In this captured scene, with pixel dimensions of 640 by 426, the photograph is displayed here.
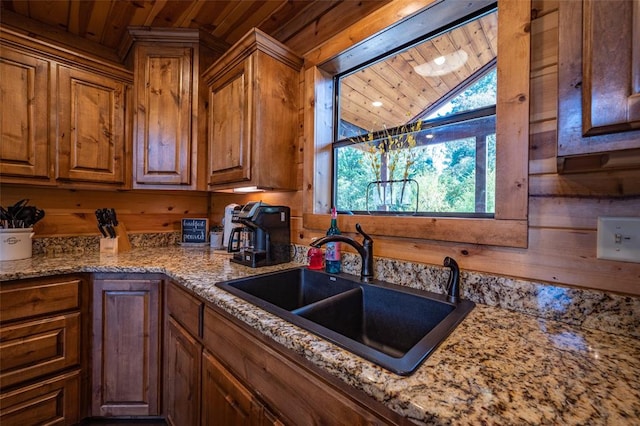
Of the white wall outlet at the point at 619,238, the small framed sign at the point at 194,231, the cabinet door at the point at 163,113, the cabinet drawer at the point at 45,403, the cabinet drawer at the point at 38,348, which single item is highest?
the cabinet door at the point at 163,113

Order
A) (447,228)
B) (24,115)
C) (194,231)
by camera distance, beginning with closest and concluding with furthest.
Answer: (447,228)
(24,115)
(194,231)

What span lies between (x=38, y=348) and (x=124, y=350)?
0.37m

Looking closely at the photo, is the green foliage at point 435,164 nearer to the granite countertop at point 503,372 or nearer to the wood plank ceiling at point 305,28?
the wood plank ceiling at point 305,28

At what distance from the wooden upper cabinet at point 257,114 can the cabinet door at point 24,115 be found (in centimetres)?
101

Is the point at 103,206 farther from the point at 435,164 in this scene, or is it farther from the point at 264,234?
the point at 435,164

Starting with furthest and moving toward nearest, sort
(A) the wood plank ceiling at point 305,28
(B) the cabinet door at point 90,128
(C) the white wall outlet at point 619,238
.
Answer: (B) the cabinet door at point 90,128
(A) the wood plank ceiling at point 305,28
(C) the white wall outlet at point 619,238

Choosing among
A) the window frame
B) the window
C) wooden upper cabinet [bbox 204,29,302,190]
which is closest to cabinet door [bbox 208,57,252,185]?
wooden upper cabinet [bbox 204,29,302,190]

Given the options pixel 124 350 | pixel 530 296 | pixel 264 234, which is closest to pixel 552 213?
pixel 530 296

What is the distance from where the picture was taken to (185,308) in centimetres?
127

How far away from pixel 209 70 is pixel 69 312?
5.47ft

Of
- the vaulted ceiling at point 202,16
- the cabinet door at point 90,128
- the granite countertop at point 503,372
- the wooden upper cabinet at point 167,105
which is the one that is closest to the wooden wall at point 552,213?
the granite countertop at point 503,372

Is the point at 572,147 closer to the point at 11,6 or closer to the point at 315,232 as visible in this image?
the point at 315,232

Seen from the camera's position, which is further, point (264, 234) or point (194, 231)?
point (194, 231)

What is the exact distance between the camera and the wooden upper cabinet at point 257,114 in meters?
1.57
